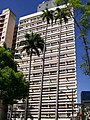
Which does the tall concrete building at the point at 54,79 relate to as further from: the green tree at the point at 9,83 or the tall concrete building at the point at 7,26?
the green tree at the point at 9,83

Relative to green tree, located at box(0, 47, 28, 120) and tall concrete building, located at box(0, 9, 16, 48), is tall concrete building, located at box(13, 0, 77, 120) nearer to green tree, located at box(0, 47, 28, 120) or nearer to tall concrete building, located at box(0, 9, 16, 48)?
tall concrete building, located at box(0, 9, 16, 48)

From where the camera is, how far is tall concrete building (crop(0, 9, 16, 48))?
90.4m

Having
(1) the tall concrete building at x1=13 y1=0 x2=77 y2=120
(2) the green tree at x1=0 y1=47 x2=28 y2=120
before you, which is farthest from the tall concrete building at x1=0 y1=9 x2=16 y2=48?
(2) the green tree at x1=0 y1=47 x2=28 y2=120

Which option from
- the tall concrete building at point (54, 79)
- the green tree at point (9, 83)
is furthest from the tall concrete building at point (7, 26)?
the green tree at point (9, 83)

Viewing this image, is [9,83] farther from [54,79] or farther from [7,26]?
[7,26]

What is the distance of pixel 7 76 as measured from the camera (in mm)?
34125

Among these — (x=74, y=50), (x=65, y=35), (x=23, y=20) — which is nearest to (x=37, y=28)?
(x=23, y=20)

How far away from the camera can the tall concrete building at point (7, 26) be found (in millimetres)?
90438

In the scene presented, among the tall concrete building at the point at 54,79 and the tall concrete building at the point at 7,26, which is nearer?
the tall concrete building at the point at 54,79

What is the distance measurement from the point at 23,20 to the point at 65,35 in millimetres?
23679

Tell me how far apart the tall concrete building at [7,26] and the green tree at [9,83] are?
52.5 metres

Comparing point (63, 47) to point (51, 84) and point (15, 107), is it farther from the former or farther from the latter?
point (15, 107)

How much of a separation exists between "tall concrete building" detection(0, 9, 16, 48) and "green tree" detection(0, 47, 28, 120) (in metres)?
52.5

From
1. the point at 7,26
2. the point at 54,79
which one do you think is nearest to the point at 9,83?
the point at 54,79
